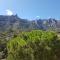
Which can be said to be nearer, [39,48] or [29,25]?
[39,48]

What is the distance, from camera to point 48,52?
7.09 meters

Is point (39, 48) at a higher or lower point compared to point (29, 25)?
lower

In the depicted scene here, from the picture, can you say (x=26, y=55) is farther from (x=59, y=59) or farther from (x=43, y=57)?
(x=59, y=59)

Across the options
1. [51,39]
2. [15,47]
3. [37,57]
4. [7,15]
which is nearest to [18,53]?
[15,47]

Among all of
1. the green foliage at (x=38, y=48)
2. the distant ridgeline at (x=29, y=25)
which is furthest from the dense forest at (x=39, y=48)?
the distant ridgeline at (x=29, y=25)

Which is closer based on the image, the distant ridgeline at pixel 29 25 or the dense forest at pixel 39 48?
the dense forest at pixel 39 48

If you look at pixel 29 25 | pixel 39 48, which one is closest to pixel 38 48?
pixel 39 48

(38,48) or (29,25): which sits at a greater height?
(29,25)

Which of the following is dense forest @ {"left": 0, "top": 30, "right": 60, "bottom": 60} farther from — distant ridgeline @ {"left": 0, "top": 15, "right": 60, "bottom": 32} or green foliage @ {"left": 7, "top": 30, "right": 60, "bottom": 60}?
distant ridgeline @ {"left": 0, "top": 15, "right": 60, "bottom": 32}

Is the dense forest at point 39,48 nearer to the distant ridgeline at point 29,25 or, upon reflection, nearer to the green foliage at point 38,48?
the green foliage at point 38,48

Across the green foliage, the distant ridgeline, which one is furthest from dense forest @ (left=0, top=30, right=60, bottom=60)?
the distant ridgeline

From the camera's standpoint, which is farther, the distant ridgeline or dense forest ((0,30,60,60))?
the distant ridgeline

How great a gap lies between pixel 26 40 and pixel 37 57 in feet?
2.49

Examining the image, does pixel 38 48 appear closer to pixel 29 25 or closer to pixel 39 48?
pixel 39 48
